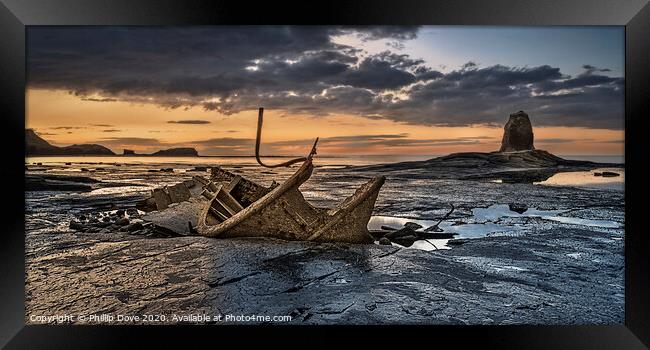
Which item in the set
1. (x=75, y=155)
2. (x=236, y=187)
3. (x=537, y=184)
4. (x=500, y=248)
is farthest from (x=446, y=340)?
(x=75, y=155)

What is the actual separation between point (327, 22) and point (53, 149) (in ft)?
10.6

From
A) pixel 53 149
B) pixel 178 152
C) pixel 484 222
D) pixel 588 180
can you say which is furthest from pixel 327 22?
pixel 588 180

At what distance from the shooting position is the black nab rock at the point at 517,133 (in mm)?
4297

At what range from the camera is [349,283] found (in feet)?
12.9

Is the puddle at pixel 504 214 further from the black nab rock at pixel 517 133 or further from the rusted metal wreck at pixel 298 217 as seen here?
the rusted metal wreck at pixel 298 217

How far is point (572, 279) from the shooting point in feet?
13.1

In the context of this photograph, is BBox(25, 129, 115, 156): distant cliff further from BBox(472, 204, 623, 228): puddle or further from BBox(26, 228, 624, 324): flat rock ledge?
BBox(472, 204, 623, 228): puddle

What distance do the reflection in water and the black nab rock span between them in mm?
674

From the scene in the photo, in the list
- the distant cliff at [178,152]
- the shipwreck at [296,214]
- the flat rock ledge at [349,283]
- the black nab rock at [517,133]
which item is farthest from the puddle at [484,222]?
the distant cliff at [178,152]

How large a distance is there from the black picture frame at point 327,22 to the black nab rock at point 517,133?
0.91m

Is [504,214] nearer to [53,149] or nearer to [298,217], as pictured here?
[298,217]

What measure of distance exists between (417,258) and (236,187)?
275 centimetres
